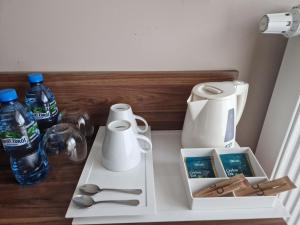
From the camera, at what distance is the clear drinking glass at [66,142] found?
0.62m

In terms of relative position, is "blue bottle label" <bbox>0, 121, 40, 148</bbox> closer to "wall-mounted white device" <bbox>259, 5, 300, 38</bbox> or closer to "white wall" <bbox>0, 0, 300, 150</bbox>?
"white wall" <bbox>0, 0, 300, 150</bbox>

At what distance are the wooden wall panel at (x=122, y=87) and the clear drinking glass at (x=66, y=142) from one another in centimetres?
12

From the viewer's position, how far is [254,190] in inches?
18.7

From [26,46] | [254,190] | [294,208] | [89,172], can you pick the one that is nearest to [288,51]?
[254,190]

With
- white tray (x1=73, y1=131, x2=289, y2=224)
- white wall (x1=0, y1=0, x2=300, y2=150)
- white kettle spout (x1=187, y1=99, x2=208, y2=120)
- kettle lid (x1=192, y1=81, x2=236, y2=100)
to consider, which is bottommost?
white tray (x1=73, y1=131, x2=289, y2=224)

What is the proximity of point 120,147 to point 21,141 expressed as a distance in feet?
0.78

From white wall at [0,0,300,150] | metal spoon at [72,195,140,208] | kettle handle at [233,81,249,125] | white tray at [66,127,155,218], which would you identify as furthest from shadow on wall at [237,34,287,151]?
metal spoon at [72,195,140,208]

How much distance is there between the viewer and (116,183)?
1.74ft

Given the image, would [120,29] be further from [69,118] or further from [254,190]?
[254,190]

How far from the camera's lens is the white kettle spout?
565 mm

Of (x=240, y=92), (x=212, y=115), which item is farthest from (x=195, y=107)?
(x=240, y=92)

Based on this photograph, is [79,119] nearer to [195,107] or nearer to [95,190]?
[95,190]

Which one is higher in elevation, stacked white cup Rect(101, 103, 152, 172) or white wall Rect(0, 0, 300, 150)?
white wall Rect(0, 0, 300, 150)

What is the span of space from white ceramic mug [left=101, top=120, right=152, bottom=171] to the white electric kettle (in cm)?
16
